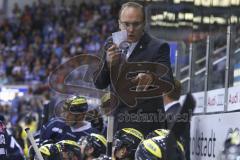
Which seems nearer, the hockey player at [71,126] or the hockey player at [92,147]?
the hockey player at [92,147]

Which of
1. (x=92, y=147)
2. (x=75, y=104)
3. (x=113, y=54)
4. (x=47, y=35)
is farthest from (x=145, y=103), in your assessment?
(x=47, y=35)

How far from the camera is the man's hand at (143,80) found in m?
5.41

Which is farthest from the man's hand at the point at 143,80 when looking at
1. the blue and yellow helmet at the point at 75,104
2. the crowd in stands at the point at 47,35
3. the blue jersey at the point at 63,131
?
the crowd in stands at the point at 47,35

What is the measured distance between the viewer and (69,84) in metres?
7.15

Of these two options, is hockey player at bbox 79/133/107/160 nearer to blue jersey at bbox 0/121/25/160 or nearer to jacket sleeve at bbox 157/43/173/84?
blue jersey at bbox 0/121/25/160

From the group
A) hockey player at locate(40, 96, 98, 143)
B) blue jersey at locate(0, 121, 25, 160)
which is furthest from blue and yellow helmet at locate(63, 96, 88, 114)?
blue jersey at locate(0, 121, 25, 160)

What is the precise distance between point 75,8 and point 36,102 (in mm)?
10460

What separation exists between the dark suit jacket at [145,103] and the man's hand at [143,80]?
0.45ft

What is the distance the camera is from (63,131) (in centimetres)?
830

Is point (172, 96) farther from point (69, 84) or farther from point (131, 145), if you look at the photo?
point (131, 145)

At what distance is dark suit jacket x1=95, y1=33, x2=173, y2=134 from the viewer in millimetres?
5551

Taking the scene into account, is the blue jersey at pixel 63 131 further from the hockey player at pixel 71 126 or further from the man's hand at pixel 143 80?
the man's hand at pixel 143 80

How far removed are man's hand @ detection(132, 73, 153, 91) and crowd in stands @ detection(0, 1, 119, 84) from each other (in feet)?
60.0

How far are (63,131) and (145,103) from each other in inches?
108
